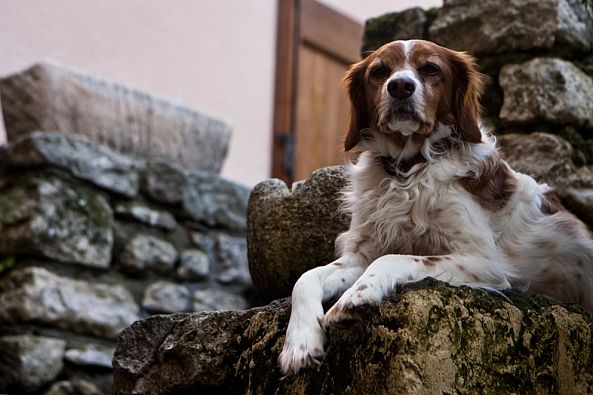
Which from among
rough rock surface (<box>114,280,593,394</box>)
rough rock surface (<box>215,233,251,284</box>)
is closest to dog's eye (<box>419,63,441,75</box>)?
rough rock surface (<box>114,280,593,394</box>)

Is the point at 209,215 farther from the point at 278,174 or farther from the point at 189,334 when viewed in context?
the point at 189,334

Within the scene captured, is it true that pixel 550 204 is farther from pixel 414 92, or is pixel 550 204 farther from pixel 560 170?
pixel 414 92

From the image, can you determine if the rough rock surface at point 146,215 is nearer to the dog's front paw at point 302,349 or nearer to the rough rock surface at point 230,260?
the rough rock surface at point 230,260

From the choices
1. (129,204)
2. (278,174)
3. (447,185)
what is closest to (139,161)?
(129,204)

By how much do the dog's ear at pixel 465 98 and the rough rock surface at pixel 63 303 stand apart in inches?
78.3

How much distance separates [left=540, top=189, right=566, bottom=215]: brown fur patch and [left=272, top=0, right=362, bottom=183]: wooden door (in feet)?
9.93

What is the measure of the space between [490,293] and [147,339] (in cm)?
107

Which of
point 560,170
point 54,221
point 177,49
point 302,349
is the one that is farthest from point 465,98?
point 177,49

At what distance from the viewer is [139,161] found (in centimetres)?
426

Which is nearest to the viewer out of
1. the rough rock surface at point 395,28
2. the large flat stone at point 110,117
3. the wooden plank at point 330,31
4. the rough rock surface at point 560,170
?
the rough rock surface at point 560,170

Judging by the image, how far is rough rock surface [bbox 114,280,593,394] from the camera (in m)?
1.96

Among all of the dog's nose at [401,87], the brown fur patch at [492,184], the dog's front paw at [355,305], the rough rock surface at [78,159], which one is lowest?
the rough rock surface at [78,159]

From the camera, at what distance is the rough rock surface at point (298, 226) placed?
2963 millimetres

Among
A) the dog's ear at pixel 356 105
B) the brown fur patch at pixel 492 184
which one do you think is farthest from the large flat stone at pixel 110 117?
the brown fur patch at pixel 492 184
